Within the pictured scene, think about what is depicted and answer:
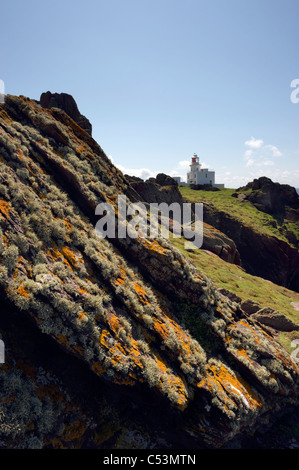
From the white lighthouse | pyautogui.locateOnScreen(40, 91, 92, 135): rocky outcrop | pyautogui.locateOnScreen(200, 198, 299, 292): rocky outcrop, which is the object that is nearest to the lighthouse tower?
the white lighthouse

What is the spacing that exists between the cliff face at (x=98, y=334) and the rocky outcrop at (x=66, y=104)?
30.3 meters

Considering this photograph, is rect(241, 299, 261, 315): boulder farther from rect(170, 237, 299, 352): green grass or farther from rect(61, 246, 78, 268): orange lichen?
rect(61, 246, 78, 268): orange lichen

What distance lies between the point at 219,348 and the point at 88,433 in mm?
8699

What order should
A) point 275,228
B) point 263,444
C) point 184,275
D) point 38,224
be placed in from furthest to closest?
1. point 275,228
2. point 184,275
3. point 263,444
4. point 38,224

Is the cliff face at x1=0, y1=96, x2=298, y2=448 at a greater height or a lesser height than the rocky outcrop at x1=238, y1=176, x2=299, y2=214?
lesser

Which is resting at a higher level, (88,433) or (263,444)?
(88,433)

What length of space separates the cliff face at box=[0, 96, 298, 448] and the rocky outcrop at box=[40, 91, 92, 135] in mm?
30267

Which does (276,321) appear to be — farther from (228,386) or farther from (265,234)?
(265,234)

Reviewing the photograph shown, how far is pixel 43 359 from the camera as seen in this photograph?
10188 millimetres

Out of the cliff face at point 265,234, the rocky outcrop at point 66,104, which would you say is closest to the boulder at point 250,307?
the cliff face at point 265,234

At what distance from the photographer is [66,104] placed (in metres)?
45.3

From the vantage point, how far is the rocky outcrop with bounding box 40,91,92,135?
45.0m
